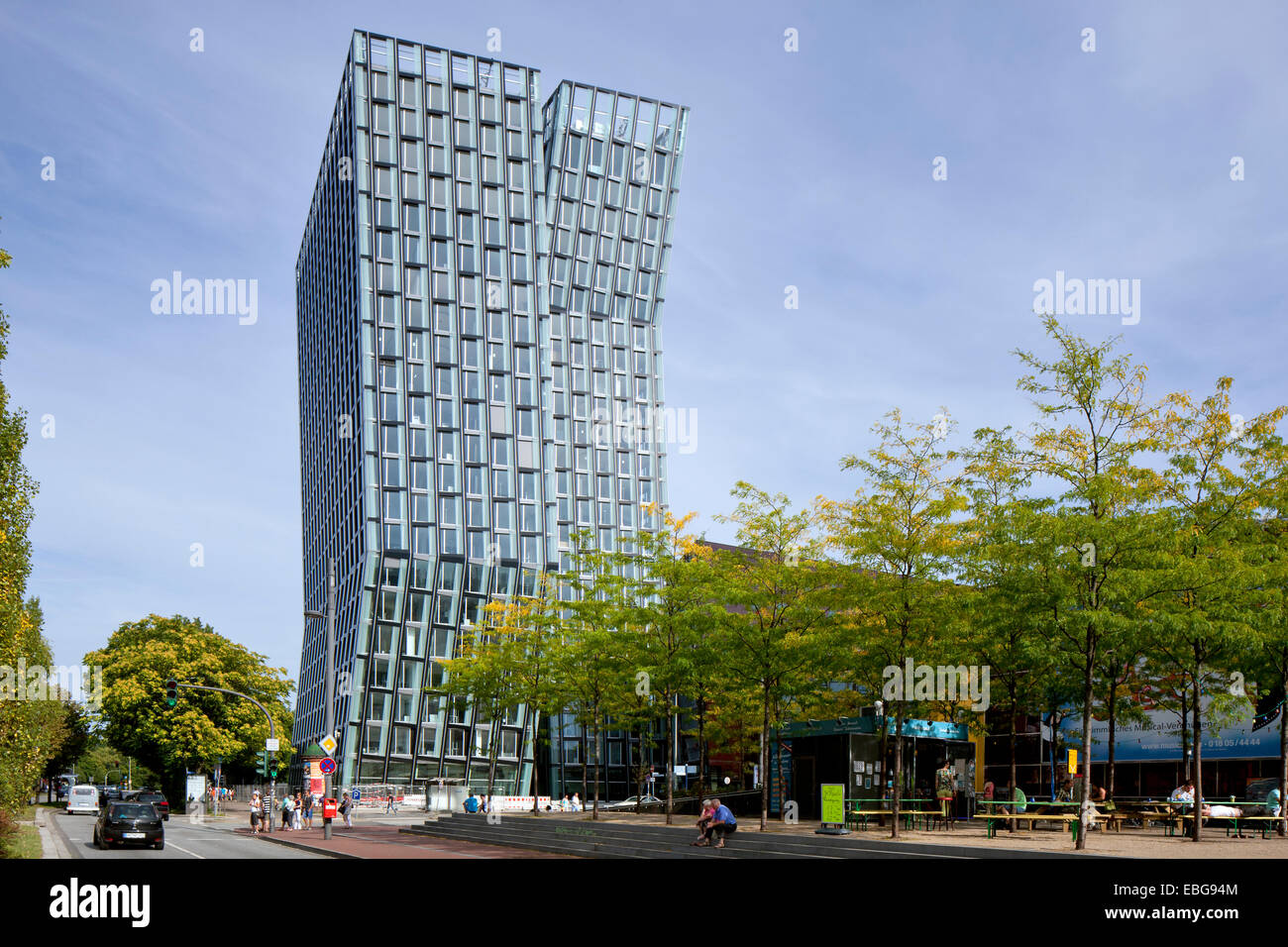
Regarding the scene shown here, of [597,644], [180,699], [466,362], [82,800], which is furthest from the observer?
[466,362]

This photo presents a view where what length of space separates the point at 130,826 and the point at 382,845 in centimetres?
765

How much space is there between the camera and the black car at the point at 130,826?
113 feet

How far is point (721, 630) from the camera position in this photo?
115ft

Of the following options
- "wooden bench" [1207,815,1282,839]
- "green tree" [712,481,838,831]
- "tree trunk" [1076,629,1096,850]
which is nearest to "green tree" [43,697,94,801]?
"green tree" [712,481,838,831]

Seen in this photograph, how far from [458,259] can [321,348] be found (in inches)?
825

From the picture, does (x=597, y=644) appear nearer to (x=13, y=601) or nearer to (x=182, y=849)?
(x=182, y=849)

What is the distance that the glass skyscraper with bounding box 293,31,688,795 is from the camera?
254 ft

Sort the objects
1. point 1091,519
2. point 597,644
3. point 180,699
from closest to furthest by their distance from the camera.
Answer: point 1091,519
point 597,644
point 180,699

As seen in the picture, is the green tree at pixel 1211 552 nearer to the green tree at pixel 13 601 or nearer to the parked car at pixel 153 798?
the green tree at pixel 13 601

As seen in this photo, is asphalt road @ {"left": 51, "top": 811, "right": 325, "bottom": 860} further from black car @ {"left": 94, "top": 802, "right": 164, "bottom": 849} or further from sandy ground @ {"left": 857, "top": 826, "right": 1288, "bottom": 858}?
sandy ground @ {"left": 857, "top": 826, "right": 1288, "bottom": 858}

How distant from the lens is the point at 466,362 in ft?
272

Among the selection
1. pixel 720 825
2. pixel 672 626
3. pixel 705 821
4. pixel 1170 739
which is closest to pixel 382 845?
pixel 672 626

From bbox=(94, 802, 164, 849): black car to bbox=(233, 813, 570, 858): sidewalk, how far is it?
4.35 meters

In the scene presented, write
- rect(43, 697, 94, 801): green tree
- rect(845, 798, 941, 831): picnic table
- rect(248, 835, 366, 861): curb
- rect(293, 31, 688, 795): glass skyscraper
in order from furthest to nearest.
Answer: rect(43, 697, 94, 801): green tree → rect(293, 31, 688, 795): glass skyscraper → rect(845, 798, 941, 831): picnic table → rect(248, 835, 366, 861): curb
